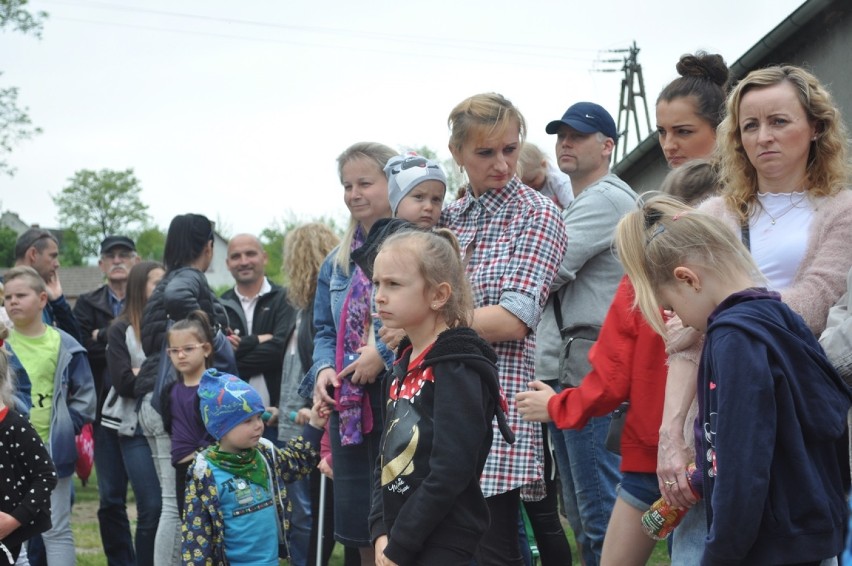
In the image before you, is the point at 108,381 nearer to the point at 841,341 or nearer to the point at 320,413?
the point at 320,413

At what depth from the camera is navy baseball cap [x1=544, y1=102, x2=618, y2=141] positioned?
4.88 metres

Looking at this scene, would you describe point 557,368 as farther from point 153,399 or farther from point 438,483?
point 153,399

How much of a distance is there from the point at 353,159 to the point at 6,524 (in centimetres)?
241

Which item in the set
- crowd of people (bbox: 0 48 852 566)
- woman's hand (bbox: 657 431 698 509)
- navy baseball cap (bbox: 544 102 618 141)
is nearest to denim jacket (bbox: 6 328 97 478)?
crowd of people (bbox: 0 48 852 566)

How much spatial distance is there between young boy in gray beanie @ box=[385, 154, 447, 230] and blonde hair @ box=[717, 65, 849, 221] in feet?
3.92

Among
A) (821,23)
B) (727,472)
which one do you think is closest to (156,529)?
(727,472)

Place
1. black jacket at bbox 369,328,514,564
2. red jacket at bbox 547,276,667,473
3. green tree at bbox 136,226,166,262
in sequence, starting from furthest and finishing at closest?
green tree at bbox 136,226,166,262 → red jacket at bbox 547,276,667,473 → black jacket at bbox 369,328,514,564

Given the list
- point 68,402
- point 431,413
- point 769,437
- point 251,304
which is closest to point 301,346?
point 251,304

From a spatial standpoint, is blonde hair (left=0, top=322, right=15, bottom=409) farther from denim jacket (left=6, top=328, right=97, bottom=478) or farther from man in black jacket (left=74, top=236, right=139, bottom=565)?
man in black jacket (left=74, top=236, right=139, bottom=565)

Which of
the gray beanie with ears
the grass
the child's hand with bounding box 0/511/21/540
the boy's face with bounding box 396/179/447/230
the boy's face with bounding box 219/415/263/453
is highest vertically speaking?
the gray beanie with ears

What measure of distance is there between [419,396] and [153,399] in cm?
329

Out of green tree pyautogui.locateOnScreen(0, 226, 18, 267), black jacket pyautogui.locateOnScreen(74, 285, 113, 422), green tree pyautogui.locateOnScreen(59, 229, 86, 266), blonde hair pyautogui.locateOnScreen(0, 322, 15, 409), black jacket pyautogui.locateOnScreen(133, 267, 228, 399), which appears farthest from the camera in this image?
green tree pyautogui.locateOnScreen(59, 229, 86, 266)

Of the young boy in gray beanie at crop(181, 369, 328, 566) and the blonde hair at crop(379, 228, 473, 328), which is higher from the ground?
the blonde hair at crop(379, 228, 473, 328)

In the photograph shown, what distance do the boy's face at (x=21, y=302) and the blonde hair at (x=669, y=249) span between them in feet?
15.7
